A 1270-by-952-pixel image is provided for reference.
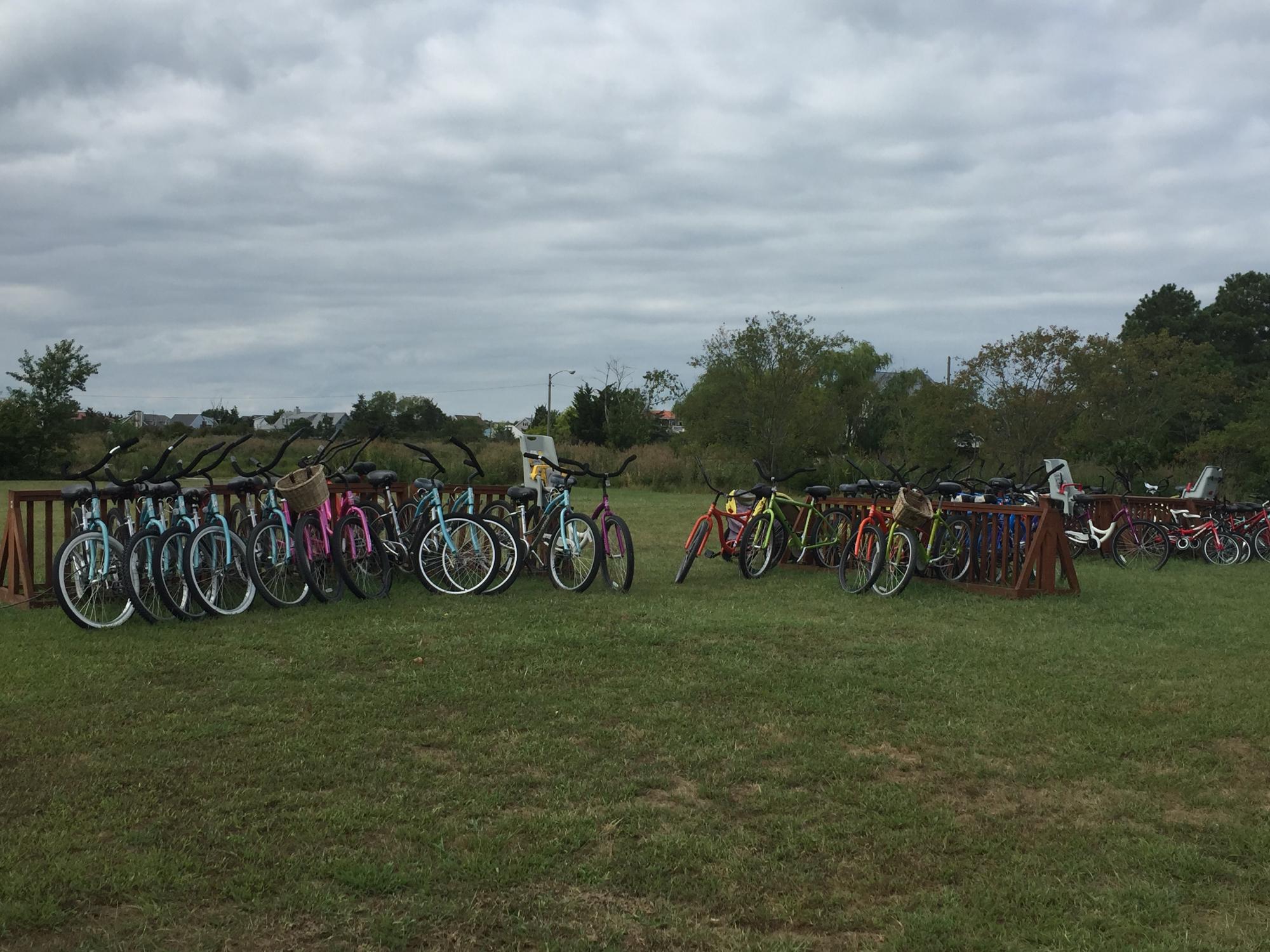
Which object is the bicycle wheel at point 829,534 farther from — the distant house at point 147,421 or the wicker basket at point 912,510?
the distant house at point 147,421

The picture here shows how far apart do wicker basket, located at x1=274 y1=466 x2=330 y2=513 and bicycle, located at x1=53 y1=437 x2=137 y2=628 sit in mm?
1103

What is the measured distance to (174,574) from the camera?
6770mm

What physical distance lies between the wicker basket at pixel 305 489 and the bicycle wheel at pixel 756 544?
12.6 feet

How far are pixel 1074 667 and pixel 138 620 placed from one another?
18.8ft

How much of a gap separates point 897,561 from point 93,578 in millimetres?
6023

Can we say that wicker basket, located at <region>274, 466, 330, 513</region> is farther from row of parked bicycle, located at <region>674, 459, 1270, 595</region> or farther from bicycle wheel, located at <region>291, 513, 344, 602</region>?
row of parked bicycle, located at <region>674, 459, 1270, 595</region>

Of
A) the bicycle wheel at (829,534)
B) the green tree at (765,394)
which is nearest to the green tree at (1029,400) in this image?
the green tree at (765,394)

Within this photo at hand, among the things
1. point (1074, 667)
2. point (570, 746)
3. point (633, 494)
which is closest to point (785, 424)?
point (633, 494)

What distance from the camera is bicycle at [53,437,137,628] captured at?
6273mm

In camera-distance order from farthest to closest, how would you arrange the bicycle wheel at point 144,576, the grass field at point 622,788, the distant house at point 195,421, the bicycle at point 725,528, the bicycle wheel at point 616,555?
the distant house at point 195,421
the bicycle at point 725,528
the bicycle wheel at point 616,555
the bicycle wheel at point 144,576
the grass field at point 622,788

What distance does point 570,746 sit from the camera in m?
4.16

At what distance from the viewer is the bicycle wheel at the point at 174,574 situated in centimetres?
649

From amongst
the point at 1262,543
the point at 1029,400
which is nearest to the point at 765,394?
the point at 1029,400

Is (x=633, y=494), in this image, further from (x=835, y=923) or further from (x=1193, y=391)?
(x=835, y=923)
